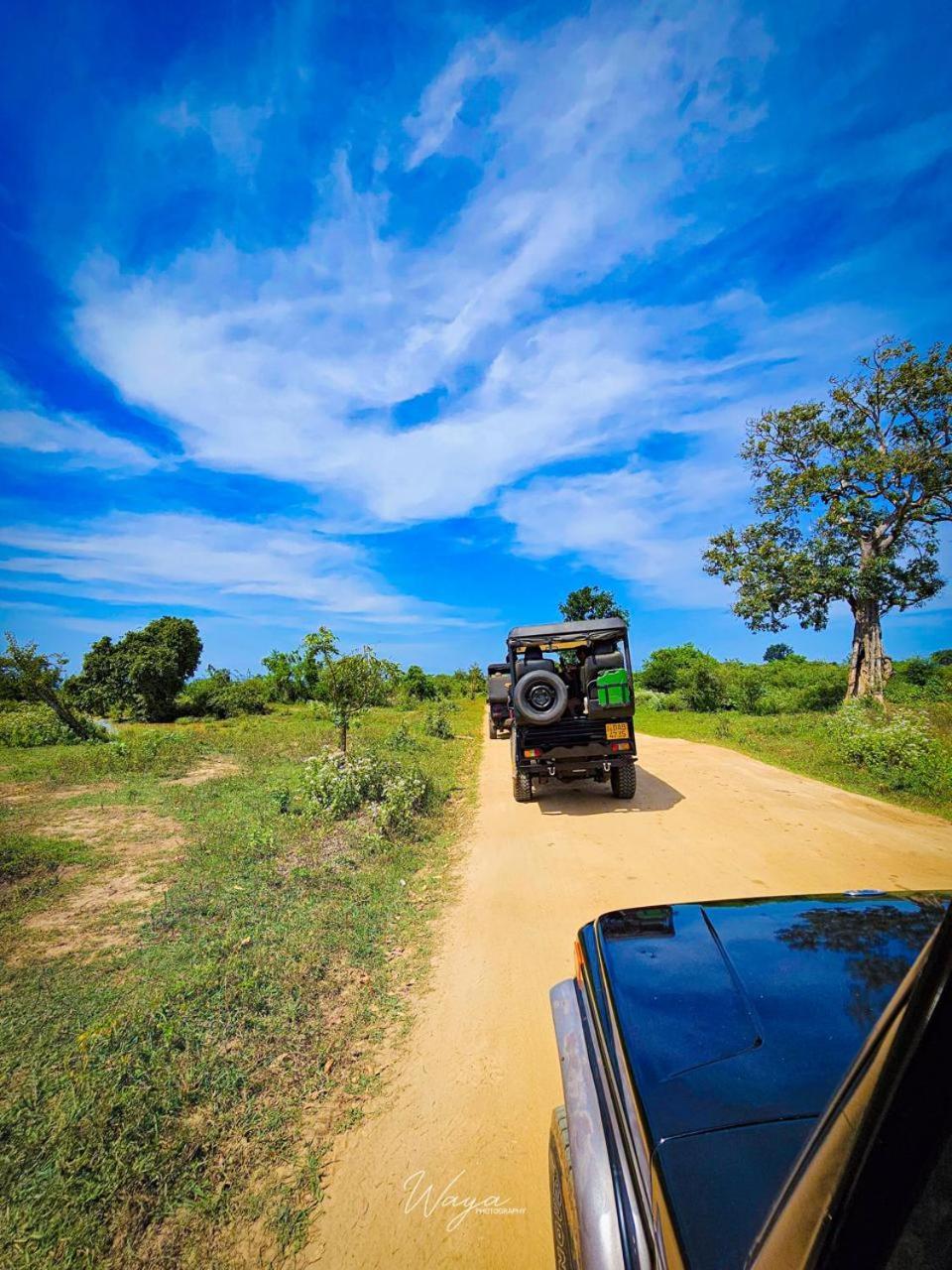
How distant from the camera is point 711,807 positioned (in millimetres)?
8641

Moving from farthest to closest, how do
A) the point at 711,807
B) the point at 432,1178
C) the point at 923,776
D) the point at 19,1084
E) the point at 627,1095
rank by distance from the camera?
the point at 923,776 → the point at 711,807 → the point at 19,1084 → the point at 432,1178 → the point at 627,1095

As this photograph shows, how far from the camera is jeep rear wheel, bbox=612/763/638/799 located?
909cm

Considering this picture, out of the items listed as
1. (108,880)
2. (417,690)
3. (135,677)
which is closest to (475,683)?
(417,690)

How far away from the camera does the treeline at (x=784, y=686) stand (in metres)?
21.8

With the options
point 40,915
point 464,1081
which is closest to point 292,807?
point 40,915

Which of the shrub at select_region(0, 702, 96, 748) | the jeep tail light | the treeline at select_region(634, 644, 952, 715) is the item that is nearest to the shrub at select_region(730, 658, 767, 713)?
the treeline at select_region(634, 644, 952, 715)

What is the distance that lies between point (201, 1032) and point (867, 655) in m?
24.2

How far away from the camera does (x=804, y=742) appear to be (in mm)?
14359

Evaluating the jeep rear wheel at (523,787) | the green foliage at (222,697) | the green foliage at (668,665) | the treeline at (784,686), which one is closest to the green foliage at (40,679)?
the green foliage at (222,697)

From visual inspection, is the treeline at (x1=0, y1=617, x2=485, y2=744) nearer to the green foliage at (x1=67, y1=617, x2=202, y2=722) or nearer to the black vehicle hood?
the green foliage at (x1=67, y1=617, x2=202, y2=722)

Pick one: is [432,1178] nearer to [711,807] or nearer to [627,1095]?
[627,1095]

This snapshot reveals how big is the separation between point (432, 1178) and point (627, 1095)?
1.82m

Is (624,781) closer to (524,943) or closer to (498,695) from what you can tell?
(524,943)

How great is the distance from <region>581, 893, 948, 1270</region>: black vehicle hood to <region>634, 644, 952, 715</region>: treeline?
20.9 m
